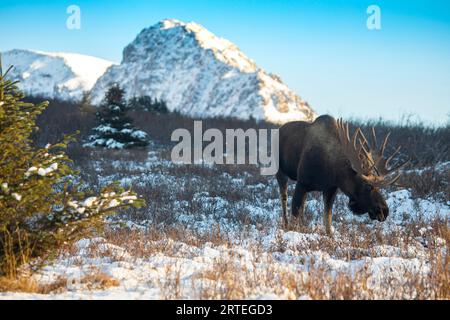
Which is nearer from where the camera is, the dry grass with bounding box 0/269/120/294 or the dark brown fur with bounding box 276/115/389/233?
the dry grass with bounding box 0/269/120/294

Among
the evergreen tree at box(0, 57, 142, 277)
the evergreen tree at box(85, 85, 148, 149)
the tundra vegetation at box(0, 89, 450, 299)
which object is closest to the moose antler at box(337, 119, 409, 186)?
the tundra vegetation at box(0, 89, 450, 299)

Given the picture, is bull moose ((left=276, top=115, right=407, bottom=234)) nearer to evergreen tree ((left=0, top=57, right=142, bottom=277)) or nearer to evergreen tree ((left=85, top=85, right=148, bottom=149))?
evergreen tree ((left=0, top=57, right=142, bottom=277))

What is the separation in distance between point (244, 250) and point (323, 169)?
8.27 feet

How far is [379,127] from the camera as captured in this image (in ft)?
66.5

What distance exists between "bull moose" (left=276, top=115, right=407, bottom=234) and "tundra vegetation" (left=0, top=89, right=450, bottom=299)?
0.41 m

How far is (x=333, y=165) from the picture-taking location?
6.71m

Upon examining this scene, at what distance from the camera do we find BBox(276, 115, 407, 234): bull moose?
6.13 meters

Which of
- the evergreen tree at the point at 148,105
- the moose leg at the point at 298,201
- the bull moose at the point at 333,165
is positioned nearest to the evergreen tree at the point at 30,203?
the bull moose at the point at 333,165

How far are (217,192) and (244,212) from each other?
2.25 m

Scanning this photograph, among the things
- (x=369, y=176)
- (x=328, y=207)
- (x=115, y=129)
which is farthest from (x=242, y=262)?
(x=115, y=129)

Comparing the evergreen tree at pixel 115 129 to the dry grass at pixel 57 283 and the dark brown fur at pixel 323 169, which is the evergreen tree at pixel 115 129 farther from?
the dry grass at pixel 57 283

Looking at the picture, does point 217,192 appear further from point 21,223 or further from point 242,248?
point 21,223

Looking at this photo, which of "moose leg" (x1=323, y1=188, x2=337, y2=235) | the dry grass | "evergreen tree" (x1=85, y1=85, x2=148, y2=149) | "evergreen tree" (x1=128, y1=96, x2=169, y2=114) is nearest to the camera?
the dry grass

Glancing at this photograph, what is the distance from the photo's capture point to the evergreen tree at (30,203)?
337 centimetres
